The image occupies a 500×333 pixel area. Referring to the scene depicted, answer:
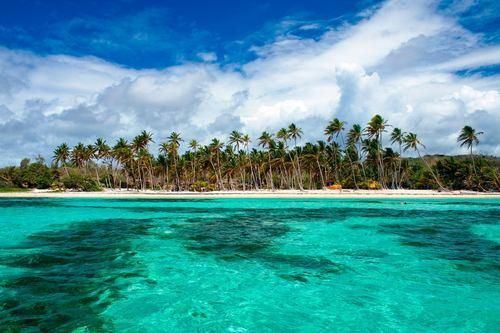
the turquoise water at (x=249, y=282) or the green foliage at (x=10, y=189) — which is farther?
the green foliage at (x=10, y=189)

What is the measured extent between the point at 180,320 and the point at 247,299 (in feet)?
6.80

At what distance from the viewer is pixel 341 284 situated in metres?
10.8

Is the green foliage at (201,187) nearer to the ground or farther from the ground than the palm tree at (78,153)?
nearer to the ground

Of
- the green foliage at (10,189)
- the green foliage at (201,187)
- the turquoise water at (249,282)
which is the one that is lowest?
the turquoise water at (249,282)

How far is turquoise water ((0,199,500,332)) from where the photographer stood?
26.3ft

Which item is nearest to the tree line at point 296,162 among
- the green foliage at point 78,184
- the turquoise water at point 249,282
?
the green foliage at point 78,184

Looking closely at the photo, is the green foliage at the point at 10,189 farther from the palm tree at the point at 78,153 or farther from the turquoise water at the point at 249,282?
the turquoise water at the point at 249,282

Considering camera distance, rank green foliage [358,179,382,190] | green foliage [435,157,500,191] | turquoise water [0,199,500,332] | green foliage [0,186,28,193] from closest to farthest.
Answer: turquoise water [0,199,500,332] → green foliage [435,157,500,191] → green foliage [358,179,382,190] → green foliage [0,186,28,193]

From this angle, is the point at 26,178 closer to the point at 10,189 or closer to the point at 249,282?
the point at 10,189

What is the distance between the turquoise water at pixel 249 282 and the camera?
803 centimetres

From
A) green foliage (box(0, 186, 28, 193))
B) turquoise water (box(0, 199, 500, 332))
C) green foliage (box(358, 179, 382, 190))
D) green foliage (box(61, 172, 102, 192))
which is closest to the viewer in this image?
turquoise water (box(0, 199, 500, 332))

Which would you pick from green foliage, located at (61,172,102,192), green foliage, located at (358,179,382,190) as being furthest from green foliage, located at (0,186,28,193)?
green foliage, located at (358,179,382,190)

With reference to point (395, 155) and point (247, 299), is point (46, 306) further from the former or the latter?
point (395, 155)

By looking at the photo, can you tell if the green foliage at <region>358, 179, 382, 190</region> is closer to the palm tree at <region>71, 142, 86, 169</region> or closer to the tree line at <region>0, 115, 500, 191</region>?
the tree line at <region>0, 115, 500, 191</region>
